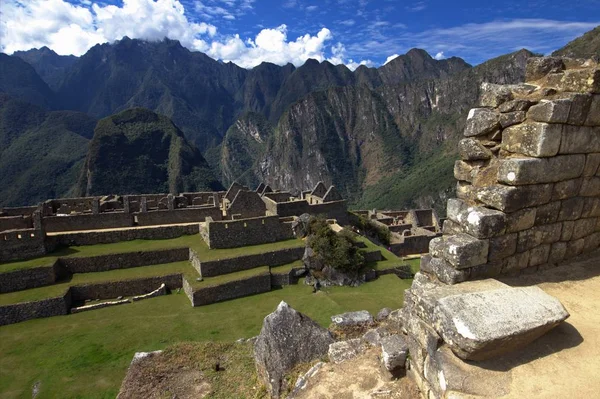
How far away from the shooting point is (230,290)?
1752 centimetres

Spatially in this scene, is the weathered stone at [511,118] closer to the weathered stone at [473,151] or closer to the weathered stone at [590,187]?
the weathered stone at [473,151]

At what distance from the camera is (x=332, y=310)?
14930 millimetres

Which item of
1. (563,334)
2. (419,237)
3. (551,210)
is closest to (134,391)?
(563,334)

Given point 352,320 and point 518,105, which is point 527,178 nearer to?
point 518,105

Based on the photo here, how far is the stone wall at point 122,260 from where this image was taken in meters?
18.4

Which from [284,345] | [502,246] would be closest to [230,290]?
[284,345]

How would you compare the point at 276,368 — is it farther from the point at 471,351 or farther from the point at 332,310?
the point at 332,310

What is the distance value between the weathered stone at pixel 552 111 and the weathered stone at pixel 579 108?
109 millimetres

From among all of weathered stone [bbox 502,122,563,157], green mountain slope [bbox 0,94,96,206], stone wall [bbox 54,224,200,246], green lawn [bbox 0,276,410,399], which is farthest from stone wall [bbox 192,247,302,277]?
green mountain slope [bbox 0,94,96,206]

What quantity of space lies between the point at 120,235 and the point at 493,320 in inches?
817

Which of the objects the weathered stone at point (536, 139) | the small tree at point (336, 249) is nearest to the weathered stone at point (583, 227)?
the weathered stone at point (536, 139)

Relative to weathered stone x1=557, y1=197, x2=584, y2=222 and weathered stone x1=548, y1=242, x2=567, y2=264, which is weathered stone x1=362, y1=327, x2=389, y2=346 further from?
weathered stone x1=557, y1=197, x2=584, y2=222

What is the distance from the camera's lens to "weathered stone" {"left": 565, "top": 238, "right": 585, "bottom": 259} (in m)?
5.92

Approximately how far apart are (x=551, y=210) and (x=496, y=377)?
9.94ft
